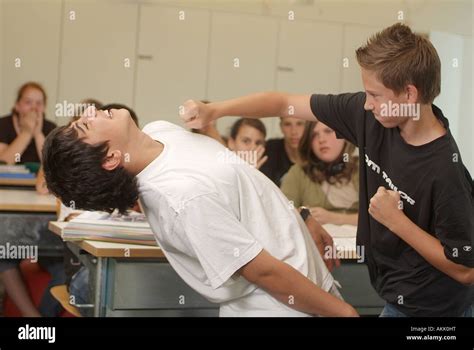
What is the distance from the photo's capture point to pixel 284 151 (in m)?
3.41

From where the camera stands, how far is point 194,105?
149 centimetres

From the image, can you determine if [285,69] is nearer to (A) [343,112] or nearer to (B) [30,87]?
(B) [30,87]

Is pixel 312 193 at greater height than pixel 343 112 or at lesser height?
lesser

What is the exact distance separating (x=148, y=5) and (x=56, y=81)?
0.64m

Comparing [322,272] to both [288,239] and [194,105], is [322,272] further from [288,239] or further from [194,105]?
[194,105]

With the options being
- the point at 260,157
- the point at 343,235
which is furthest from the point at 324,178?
the point at 343,235

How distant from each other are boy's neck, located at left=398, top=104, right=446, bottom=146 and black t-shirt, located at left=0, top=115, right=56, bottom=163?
8.73 feet

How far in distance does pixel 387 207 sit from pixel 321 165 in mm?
1656

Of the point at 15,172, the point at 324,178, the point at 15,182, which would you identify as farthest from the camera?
the point at 15,172

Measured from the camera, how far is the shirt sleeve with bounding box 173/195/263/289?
1.32m

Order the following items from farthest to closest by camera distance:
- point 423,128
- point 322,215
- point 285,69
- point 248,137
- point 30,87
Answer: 1. point 285,69
2. point 30,87
3. point 248,137
4. point 322,215
5. point 423,128

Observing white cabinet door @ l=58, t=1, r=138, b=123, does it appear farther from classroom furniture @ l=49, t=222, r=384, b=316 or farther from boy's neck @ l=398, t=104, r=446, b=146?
boy's neck @ l=398, t=104, r=446, b=146

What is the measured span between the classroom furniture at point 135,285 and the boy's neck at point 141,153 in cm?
31

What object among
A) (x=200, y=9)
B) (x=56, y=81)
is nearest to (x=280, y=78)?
(x=200, y=9)
